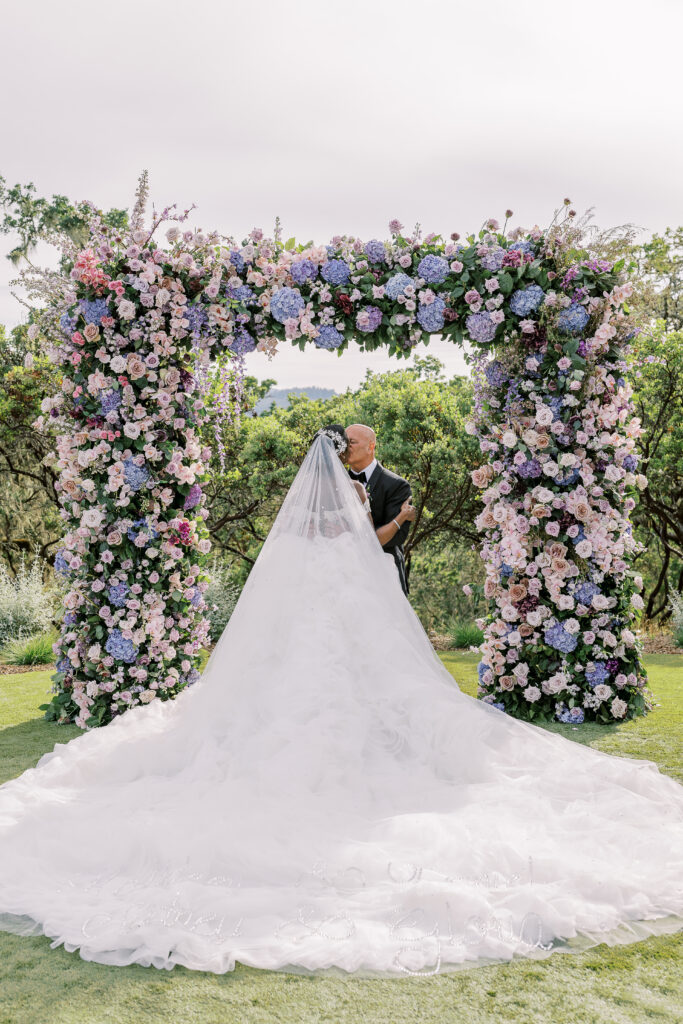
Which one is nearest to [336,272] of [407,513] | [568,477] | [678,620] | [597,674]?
[407,513]

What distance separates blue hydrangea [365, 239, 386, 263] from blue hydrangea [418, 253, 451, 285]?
→ 337 mm

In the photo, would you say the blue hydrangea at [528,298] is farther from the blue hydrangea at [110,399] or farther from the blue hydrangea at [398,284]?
the blue hydrangea at [110,399]

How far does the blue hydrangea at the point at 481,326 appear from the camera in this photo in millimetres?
6300

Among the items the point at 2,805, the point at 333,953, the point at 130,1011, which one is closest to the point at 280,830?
the point at 333,953

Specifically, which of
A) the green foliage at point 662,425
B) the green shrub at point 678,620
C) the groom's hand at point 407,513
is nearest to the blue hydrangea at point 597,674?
the groom's hand at point 407,513

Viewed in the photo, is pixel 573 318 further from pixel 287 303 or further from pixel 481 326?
pixel 287 303

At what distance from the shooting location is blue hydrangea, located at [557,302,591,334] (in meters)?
6.20

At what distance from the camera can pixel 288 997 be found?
8.87 feet

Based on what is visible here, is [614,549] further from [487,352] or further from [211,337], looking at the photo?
[211,337]

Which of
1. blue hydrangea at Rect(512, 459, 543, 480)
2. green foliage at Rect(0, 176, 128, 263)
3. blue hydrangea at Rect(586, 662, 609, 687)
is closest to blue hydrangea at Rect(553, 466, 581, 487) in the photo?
blue hydrangea at Rect(512, 459, 543, 480)

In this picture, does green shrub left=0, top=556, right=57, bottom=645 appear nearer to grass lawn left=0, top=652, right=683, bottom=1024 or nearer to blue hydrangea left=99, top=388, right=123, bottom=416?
blue hydrangea left=99, top=388, right=123, bottom=416

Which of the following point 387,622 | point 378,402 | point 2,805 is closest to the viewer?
point 2,805

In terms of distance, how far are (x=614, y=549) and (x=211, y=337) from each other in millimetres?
3740

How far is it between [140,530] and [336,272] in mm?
2670
